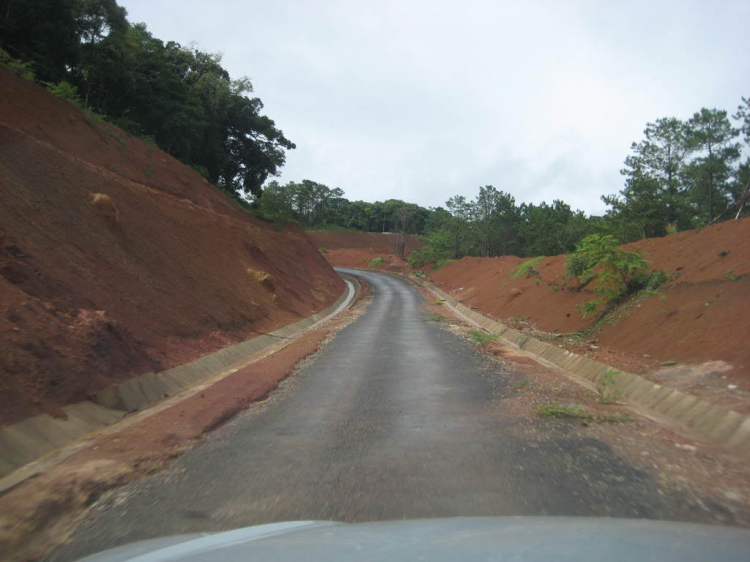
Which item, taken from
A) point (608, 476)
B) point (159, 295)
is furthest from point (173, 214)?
point (608, 476)

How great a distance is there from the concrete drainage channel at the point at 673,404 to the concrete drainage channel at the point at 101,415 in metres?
7.63

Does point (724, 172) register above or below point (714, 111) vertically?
below

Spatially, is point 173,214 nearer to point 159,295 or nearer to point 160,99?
point 159,295

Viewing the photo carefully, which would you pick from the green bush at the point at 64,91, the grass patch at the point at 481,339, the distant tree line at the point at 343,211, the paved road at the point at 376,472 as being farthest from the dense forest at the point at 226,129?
the distant tree line at the point at 343,211

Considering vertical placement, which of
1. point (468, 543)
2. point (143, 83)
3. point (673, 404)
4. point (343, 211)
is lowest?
point (673, 404)

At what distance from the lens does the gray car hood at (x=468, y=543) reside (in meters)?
2.42

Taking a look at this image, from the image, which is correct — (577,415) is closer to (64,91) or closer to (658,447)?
(658,447)

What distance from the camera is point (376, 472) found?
15.7 feet

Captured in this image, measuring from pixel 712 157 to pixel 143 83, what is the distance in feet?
125

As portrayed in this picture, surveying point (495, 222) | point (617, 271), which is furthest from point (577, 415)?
point (495, 222)

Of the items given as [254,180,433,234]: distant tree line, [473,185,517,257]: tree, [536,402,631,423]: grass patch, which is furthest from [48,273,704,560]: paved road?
[254,180,433,234]: distant tree line

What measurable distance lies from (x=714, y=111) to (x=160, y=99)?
37884 millimetres

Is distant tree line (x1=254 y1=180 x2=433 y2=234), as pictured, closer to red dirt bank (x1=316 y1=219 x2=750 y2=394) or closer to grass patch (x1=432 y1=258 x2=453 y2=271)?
grass patch (x1=432 y1=258 x2=453 y2=271)

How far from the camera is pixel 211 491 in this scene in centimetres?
443
